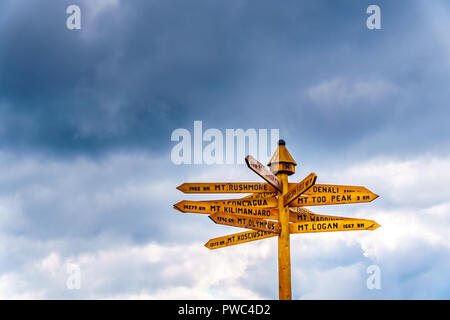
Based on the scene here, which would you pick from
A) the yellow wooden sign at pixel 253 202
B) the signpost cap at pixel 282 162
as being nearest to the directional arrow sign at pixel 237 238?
the yellow wooden sign at pixel 253 202

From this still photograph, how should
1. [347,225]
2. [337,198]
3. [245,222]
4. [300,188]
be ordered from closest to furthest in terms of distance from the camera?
[245,222], [300,188], [347,225], [337,198]

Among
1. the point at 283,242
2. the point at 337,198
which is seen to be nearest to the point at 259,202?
the point at 283,242

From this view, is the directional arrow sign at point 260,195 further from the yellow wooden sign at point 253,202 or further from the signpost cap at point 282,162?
the signpost cap at point 282,162

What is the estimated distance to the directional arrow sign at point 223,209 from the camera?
1026cm

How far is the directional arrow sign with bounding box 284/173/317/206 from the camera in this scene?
9.16 meters

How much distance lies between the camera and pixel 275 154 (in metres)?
11.8

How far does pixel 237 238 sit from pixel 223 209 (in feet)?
3.16

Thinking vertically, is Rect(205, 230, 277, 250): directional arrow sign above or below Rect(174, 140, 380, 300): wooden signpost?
below

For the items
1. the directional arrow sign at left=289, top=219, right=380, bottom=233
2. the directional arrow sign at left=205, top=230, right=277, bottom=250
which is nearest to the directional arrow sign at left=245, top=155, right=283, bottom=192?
the directional arrow sign at left=205, top=230, right=277, bottom=250

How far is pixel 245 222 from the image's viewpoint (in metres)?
9.64

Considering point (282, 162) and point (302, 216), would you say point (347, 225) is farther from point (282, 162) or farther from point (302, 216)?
point (282, 162)

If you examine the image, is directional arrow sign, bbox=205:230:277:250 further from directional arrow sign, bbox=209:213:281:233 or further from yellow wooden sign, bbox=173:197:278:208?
yellow wooden sign, bbox=173:197:278:208
